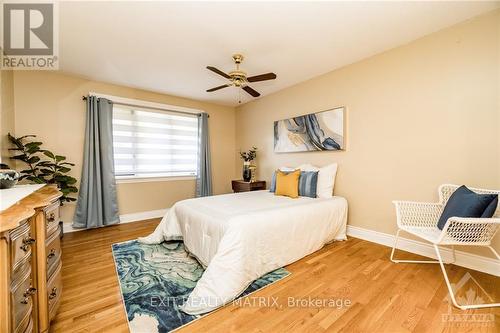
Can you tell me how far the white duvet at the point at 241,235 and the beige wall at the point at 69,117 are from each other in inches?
55.5

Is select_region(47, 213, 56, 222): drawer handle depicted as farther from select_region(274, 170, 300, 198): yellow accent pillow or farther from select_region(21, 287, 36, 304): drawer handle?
select_region(274, 170, 300, 198): yellow accent pillow

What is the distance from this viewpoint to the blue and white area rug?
1438 mm

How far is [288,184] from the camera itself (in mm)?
2988

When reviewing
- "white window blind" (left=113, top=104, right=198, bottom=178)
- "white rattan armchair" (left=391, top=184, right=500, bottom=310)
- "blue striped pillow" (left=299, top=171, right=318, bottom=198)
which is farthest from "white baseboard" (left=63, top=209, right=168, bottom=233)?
"white rattan armchair" (left=391, top=184, right=500, bottom=310)

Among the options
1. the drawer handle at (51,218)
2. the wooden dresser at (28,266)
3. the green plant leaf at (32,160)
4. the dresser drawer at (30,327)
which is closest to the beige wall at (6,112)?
the green plant leaf at (32,160)

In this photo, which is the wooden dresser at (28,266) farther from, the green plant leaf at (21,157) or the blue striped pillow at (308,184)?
the blue striped pillow at (308,184)

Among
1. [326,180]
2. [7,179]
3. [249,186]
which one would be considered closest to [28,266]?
[7,179]

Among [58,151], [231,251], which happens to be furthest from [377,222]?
[58,151]

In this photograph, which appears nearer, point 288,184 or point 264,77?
point 264,77

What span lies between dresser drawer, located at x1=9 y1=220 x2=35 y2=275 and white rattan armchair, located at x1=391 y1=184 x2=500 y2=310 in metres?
2.58

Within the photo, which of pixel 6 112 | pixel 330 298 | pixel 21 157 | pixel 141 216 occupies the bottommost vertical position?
pixel 330 298

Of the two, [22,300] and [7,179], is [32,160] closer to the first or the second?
[7,179]

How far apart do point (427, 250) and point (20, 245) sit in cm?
331

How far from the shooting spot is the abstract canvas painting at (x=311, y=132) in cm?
301
